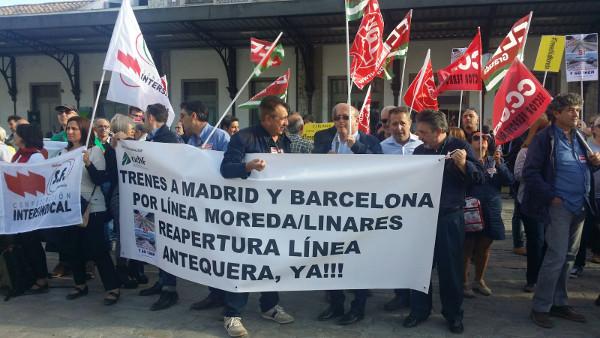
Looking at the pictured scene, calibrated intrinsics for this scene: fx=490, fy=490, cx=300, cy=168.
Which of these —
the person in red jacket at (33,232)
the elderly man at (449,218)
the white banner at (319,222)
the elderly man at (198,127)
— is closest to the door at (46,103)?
the person in red jacket at (33,232)

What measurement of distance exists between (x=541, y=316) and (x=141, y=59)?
435 centimetres

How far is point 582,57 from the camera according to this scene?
652 cm

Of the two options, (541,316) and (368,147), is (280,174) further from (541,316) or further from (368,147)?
(541,316)

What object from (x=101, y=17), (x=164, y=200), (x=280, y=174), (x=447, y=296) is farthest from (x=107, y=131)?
(x=101, y=17)

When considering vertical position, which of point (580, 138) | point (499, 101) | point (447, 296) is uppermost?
point (499, 101)

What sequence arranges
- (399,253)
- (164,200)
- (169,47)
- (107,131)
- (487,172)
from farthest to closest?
(169,47) < (107,131) < (487,172) < (164,200) < (399,253)

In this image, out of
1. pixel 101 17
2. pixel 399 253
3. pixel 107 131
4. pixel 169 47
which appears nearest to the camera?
pixel 399 253

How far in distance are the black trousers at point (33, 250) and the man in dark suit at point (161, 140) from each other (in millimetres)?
1137

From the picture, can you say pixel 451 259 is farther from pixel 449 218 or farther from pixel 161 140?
pixel 161 140

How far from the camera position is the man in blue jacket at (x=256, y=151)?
3.77m

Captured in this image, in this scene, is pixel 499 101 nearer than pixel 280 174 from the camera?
No

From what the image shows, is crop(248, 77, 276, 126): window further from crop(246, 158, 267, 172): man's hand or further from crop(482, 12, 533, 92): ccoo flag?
crop(246, 158, 267, 172): man's hand

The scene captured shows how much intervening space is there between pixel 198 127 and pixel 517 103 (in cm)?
296

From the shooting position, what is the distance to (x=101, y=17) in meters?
13.3
